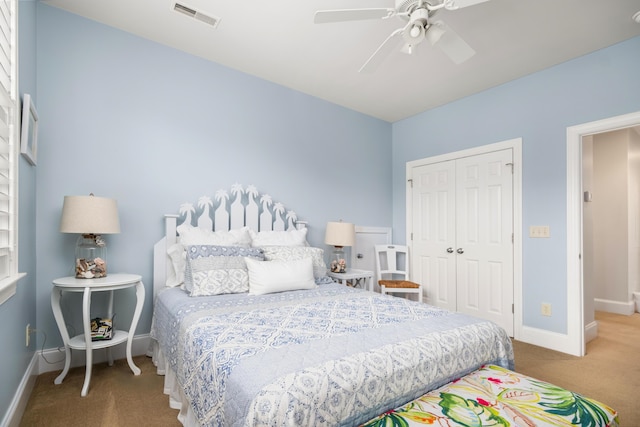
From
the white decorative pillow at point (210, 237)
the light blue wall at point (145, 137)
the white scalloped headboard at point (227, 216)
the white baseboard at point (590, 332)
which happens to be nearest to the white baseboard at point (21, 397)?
the light blue wall at point (145, 137)

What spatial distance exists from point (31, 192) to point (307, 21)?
88.9 inches

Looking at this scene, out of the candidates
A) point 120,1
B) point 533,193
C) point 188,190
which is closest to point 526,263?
point 533,193

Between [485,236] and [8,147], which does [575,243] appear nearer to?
[485,236]

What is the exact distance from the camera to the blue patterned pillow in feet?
7.34

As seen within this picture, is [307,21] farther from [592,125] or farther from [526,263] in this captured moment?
[526,263]

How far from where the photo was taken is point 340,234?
342 cm

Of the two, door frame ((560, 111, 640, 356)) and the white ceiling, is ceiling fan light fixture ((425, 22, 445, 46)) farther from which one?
door frame ((560, 111, 640, 356))

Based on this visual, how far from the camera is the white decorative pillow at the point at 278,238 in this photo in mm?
2928

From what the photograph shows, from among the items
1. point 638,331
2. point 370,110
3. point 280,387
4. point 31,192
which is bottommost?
point 638,331

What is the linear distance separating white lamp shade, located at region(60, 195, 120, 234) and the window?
59 cm

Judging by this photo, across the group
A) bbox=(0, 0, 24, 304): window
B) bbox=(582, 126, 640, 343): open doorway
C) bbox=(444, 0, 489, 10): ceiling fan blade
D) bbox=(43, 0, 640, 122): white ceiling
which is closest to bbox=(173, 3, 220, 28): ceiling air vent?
bbox=(43, 0, 640, 122): white ceiling

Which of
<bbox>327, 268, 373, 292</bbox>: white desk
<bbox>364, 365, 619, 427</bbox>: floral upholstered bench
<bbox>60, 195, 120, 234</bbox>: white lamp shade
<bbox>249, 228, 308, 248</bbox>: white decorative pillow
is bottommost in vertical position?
<bbox>364, 365, 619, 427</bbox>: floral upholstered bench

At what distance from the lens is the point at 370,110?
4.12 m

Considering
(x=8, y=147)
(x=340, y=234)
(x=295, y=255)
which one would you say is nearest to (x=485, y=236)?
(x=340, y=234)
